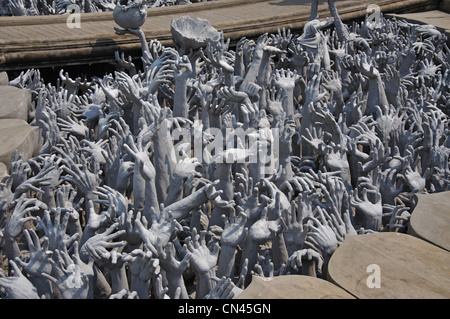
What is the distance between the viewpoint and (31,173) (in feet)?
18.1

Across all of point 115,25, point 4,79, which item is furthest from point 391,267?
point 115,25

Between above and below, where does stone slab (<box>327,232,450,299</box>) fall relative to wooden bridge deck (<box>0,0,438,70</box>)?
below

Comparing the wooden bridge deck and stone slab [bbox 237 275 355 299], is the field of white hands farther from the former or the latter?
the wooden bridge deck

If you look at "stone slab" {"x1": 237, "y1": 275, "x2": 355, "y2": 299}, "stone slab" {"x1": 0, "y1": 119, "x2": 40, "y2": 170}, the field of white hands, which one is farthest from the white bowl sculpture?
"stone slab" {"x1": 237, "y1": 275, "x2": 355, "y2": 299}

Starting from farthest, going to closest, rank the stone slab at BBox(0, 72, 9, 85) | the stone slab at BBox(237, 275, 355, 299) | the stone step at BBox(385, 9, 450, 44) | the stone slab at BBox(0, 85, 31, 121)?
the stone step at BBox(385, 9, 450, 44) → the stone slab at BBox(0, 72, 9, 85) → the stone slab at BBox(0, 85, 31, 121) → the stone slab at BBox(237, 275, 355, 299)

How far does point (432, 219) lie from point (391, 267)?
0.85 m

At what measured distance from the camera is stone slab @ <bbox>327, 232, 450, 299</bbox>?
3.69 metres

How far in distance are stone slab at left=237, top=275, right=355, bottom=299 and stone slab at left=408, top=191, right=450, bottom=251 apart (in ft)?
3.44

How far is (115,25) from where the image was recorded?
9.79 meters

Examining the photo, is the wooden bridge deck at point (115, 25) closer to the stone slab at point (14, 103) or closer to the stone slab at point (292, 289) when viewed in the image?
the stone slab at point (14, 103)

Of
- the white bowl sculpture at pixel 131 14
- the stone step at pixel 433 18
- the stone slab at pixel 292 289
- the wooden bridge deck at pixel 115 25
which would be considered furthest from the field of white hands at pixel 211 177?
the stone step at pixel 433 18

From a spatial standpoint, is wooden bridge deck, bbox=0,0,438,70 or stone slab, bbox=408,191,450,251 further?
wooden bridge deck, bbox=0,0,438,70

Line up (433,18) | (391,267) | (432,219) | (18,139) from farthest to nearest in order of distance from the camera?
(433,18) < (18,139) < (432,219) < (391,267)

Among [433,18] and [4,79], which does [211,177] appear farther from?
[433,18]
